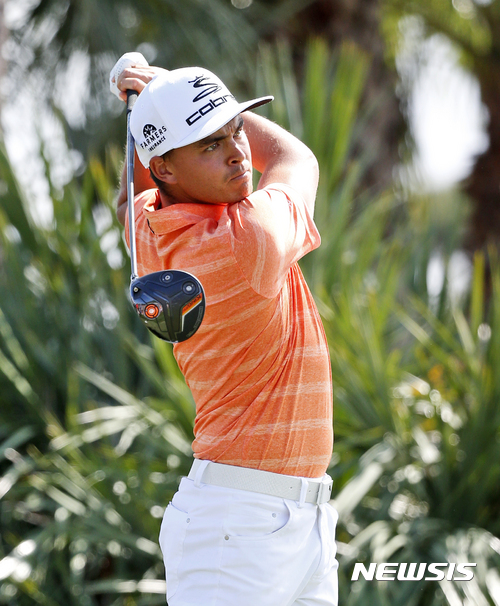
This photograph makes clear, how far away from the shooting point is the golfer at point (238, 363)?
78.9 inches

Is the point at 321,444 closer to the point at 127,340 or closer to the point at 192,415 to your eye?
the point at 192,415

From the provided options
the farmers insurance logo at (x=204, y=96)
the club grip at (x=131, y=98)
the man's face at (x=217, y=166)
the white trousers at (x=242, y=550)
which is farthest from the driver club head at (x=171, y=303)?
the club grip at (x=131, y=98)

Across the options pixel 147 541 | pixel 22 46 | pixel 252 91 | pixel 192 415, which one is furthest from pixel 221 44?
pixel 147 541

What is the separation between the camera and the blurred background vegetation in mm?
4004

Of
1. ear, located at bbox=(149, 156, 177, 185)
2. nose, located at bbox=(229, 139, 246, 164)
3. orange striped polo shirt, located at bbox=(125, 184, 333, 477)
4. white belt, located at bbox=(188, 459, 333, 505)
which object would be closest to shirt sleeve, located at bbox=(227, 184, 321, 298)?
orange striped polo shirt, located at bbox=(125, 184, 333, 477)

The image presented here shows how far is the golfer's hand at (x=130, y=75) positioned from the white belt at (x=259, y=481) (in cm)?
115

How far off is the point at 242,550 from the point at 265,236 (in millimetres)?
857

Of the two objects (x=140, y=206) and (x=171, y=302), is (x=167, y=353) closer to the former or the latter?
(x=140, y=206)

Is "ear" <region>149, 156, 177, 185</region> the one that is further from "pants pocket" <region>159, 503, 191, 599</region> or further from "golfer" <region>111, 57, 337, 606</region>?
"pants pocket" <region>159, 503, 191, 599</region>

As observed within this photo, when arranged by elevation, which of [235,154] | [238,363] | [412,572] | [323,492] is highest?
[235,154]

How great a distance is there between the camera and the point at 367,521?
412 centimetres

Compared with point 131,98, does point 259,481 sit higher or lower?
lower

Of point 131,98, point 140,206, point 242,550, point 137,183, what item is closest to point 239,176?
point 140,206

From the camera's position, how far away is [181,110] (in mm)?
2027
